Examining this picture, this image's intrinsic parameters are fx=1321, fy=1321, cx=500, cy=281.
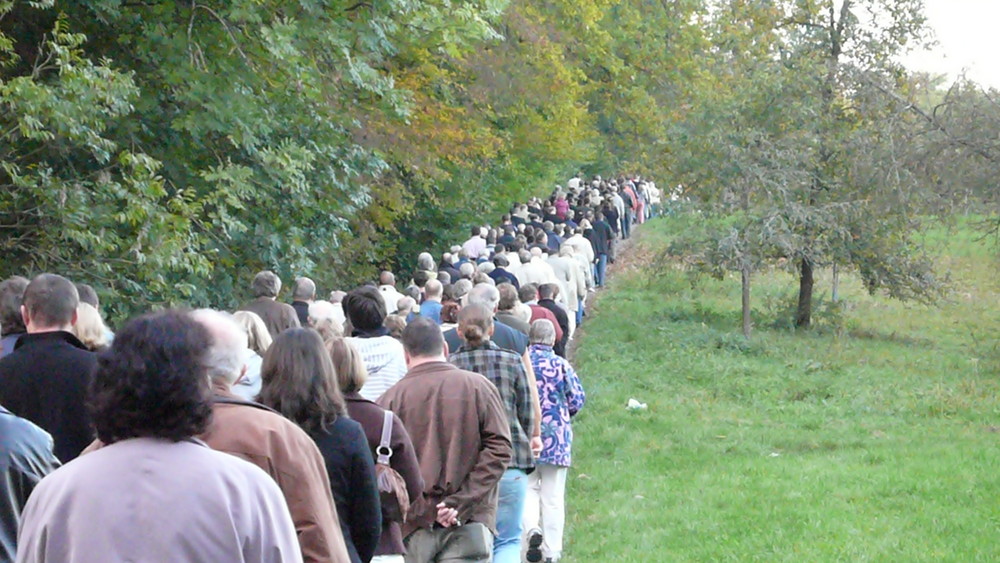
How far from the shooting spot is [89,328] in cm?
617

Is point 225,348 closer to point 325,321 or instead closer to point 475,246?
point 325,321

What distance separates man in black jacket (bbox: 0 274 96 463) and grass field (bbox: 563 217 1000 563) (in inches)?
182

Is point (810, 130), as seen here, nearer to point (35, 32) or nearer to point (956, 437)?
point (956, 437)

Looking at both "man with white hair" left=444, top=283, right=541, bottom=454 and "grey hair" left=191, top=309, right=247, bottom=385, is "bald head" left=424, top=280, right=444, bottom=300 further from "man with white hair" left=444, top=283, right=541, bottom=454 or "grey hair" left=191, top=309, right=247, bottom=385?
"grey hair" left=191, top=309, right=247, bottom=385

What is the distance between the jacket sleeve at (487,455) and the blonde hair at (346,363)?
1.15 meters

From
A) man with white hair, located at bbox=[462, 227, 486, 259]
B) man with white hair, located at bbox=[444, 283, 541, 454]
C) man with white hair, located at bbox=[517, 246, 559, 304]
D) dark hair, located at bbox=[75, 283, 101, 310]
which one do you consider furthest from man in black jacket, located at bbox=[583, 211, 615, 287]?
dark hair, located at bbox=[75, 283, 101, 310]

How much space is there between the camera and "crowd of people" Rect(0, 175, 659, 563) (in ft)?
9.80

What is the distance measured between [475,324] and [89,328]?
2162 millimetres

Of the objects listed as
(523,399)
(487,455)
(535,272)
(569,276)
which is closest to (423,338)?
(487,455)

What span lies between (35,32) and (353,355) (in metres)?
9.43

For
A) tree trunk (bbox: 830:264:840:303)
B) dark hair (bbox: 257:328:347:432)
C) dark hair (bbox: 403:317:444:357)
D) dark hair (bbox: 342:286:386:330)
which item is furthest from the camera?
tree trunk (bbox: 830:264:840:303)

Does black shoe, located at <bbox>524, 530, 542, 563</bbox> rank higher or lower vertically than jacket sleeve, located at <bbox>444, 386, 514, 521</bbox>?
lower

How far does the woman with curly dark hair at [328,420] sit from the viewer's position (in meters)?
4.62

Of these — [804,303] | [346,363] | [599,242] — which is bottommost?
[804,303]
